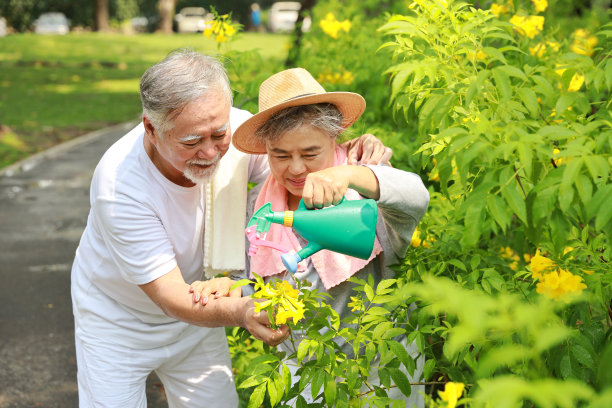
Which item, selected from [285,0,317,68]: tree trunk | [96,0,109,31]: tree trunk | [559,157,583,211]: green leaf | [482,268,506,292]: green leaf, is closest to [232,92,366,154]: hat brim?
[482,268,506,292]: green leaf

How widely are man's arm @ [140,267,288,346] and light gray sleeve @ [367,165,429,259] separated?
1.64 ft

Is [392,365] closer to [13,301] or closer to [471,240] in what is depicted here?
[471,240]

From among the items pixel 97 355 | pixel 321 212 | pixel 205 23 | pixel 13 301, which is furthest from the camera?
pixel 13 301

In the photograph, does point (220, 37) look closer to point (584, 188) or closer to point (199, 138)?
point (199, 138)

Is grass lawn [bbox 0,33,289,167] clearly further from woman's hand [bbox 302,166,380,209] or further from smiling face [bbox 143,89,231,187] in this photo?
woman's hand [bbox 302,166,380,209]

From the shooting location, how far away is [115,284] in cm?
284

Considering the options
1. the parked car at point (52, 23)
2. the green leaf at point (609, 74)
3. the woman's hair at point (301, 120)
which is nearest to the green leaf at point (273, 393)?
the woman's hair at point (301, 120)

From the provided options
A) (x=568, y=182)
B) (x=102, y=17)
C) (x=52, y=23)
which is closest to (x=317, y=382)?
(x=568, y=182)

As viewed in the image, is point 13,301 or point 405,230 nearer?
point 405,230

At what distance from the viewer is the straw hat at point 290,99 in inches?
92.0

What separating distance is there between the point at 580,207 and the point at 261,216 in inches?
32.2

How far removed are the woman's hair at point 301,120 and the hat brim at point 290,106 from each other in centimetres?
2

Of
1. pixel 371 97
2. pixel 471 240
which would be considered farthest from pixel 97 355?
pixel 371 97

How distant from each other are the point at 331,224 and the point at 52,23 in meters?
35.9
